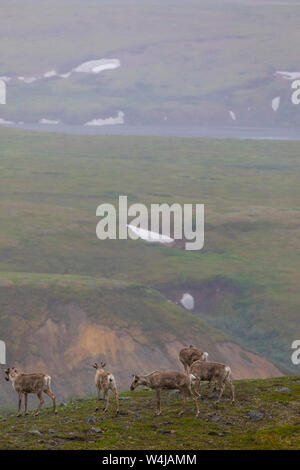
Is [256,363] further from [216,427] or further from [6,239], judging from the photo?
[6,239]

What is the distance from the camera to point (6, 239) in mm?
149875

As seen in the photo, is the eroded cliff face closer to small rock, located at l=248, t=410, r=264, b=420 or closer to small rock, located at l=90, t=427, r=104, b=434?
small rock, located at l=248, t=410, r=264, b=420

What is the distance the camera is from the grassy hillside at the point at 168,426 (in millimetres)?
36969

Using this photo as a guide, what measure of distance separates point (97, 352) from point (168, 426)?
1861 inches

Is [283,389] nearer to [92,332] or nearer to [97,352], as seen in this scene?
[97,352]

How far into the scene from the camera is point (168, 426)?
3941 cm

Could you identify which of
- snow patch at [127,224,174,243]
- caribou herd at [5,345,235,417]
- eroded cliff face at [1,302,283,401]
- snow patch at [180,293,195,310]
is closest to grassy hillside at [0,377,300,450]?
caribou herd at [5,345,235,417]

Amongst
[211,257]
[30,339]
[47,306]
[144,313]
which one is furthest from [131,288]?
[211,257]

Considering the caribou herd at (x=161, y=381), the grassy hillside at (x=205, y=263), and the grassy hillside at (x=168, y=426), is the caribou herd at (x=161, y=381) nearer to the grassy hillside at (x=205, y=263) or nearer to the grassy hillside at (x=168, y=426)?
the grassy hillside at (x=168, y=426)

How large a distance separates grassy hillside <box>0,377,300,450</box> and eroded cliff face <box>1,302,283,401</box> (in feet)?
117

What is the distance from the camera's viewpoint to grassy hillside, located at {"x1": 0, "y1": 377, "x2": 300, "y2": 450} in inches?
1455

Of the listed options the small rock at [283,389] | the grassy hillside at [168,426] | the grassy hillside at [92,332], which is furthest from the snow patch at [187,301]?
the grassy hillside at [168,426]

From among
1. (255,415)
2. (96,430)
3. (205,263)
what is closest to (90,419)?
(96,430)

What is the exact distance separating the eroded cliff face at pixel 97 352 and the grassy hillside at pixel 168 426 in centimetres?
3567
